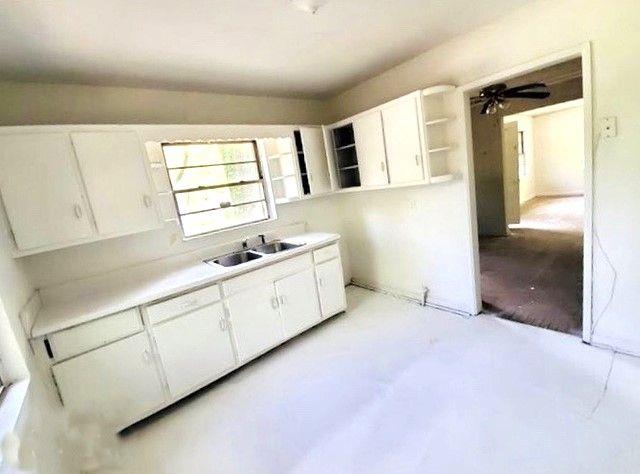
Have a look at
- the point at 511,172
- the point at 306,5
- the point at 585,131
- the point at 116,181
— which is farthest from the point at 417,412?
the point at 511,172

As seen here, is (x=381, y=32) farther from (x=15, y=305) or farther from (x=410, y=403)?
(x=15, y=305)

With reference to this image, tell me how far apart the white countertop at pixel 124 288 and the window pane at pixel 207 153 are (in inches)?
35.1

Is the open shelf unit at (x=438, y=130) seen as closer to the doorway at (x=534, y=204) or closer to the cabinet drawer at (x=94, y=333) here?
the doorway at (x=534, y=204)

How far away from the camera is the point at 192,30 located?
1.83 metres

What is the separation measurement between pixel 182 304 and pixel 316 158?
2056 mm

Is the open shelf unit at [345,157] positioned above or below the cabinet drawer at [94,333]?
above

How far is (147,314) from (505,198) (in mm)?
6052

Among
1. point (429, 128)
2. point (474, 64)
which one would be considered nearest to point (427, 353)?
point (429, 128)

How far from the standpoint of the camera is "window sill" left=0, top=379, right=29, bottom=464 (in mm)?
1179


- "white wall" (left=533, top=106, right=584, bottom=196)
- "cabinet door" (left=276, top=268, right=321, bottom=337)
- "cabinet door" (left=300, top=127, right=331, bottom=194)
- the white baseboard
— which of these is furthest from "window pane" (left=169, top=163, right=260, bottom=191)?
"white wall" (left=533, top=106, right=584, bottom=196)

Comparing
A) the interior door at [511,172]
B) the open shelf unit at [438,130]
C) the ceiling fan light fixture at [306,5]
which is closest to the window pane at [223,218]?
the open shelf unit at [438,130]

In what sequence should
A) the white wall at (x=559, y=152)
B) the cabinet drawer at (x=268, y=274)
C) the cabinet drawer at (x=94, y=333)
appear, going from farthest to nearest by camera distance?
the white wall at (x=559, y=152) < the cabinet drawer at (x=268, y=274) < the cabinet drawer at (x=94, y=333)

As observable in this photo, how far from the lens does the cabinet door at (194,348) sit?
2195 millimetres

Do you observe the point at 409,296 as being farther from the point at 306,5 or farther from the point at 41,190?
the point at 41,190
